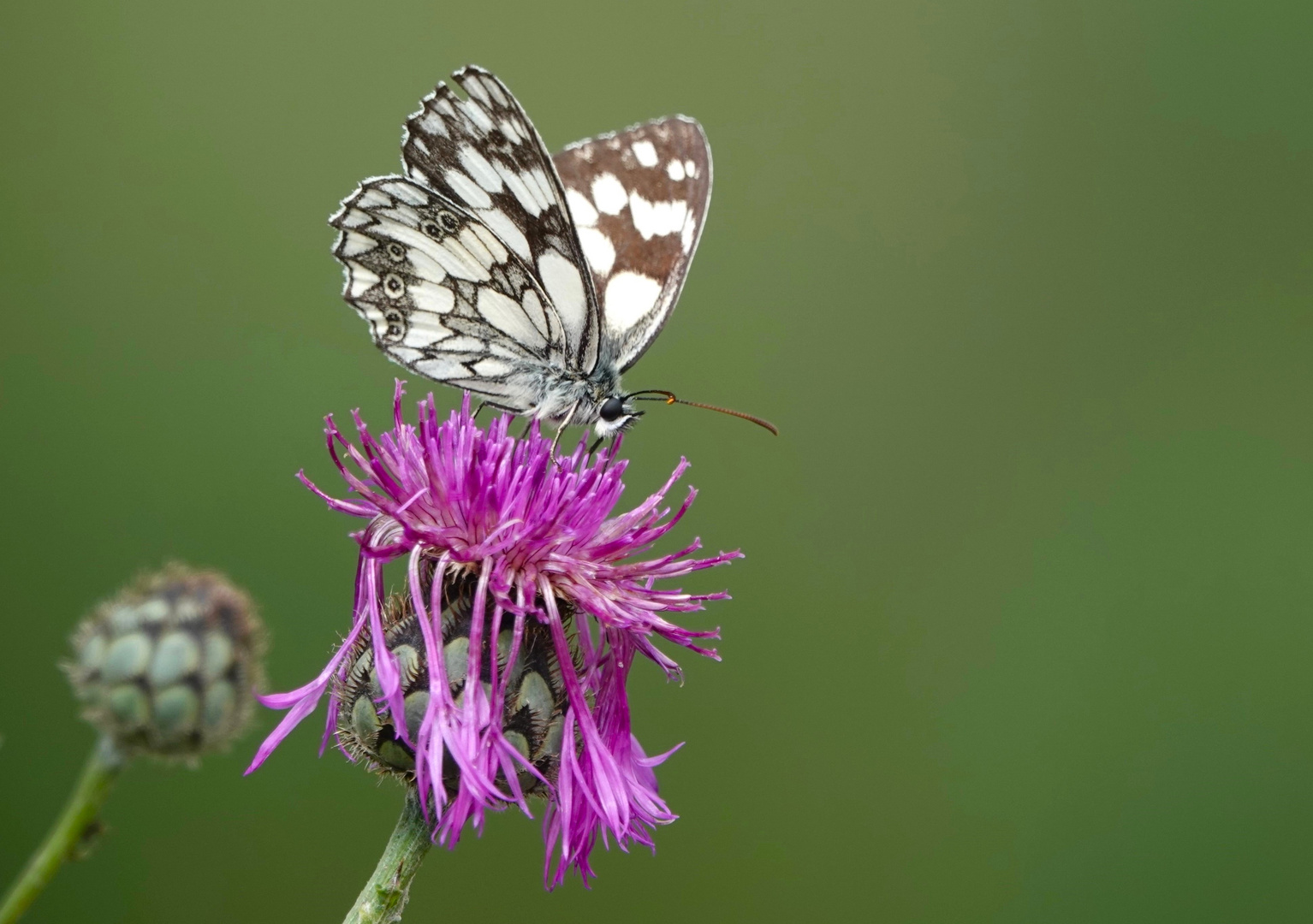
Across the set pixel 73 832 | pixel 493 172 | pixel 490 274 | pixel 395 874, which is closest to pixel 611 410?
pixel 490 274

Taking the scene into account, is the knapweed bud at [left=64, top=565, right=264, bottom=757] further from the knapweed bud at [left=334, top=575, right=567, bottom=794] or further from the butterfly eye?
the butterfly eye

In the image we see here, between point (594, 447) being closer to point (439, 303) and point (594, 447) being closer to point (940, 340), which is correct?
point (439, 303)

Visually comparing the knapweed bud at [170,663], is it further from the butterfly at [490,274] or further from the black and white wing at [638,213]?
the black and white wing at [638,213]

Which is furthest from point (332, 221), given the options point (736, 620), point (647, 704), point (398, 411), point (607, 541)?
point (736, 620)

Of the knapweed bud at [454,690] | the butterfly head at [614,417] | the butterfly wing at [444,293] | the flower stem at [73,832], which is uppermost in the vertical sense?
the butterfly wing at [444,293]

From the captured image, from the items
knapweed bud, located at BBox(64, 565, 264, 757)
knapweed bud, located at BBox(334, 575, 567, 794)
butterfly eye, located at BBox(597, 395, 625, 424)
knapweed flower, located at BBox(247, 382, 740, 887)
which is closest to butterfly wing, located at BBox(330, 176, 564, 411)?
butterfly eye, located at BBox(597, 395, 625, 424)

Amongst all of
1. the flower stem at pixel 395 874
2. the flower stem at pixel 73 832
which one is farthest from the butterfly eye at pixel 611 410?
the flower stem at pixel 73 832
